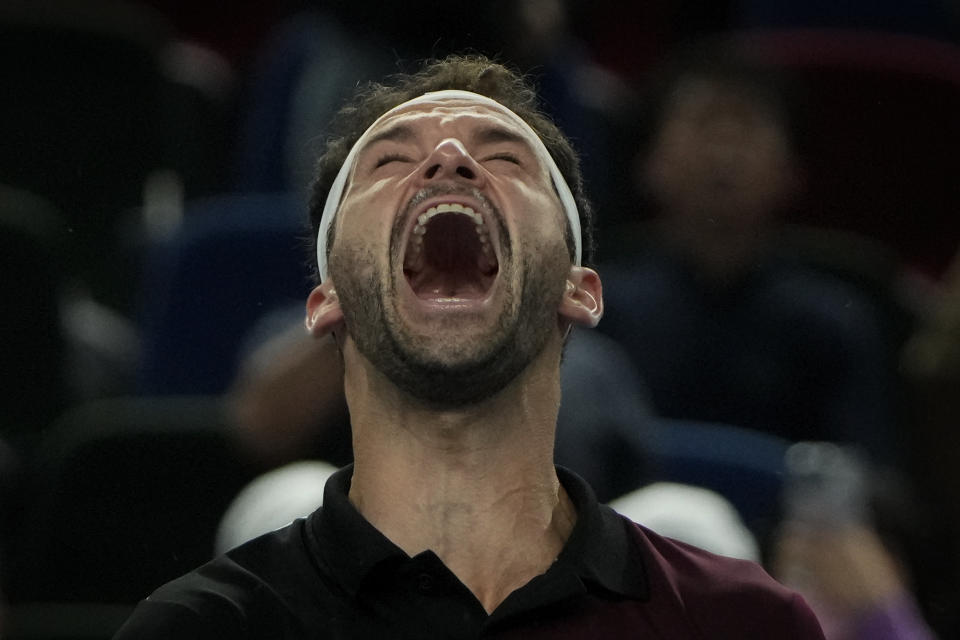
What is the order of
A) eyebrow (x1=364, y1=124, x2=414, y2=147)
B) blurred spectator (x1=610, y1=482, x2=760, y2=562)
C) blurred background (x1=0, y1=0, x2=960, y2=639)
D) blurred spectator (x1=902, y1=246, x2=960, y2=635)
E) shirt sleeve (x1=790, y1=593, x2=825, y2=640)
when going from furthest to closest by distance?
blurred spectator (x1=902, y1=246, x2=960, y2=635)
blurred background (x1=0, y1=0, x2=960, y2=639)
blurred spectator (x1=610, y1=482, x2=760, y2=562)
eyebrow (x1=364, y1=124, x2=414, y2=147)
shirt sleeve (x1=790, y1=593, x2=825, y2=640)

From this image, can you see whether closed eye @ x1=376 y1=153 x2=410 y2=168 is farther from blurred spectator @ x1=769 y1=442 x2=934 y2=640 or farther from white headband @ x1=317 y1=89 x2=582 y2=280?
blurred spectator @ x1=769 y1=442 x2=934 y2=640

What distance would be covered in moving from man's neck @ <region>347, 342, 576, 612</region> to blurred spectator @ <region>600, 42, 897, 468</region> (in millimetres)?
918

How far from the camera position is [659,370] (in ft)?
9.78

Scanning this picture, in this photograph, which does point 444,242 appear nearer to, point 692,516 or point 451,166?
point 451,166

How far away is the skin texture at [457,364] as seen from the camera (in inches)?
77.9

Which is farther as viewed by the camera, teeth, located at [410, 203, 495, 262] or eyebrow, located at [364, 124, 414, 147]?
eyebrow, located at [364, 124, 414, 147]

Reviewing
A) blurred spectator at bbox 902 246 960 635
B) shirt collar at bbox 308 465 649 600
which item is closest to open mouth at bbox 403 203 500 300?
shirt collar at bbox 308 465 649 600

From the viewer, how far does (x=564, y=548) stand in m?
1.93

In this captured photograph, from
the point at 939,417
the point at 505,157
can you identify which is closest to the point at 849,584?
the point at 939,417

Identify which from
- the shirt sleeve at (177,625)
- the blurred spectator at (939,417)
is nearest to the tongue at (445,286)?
the shirt sleeve at (177,625)

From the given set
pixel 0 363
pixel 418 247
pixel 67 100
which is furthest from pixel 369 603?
pixel 67 100

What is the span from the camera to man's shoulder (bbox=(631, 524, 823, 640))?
73.9 inches

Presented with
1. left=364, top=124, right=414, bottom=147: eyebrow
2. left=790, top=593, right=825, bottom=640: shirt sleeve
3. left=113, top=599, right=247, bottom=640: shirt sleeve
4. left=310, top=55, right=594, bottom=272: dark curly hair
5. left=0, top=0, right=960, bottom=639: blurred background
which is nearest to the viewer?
left=113, top=599, right=247, bottom=640: shirt sleeve

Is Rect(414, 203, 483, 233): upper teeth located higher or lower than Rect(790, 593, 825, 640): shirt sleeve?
higher
